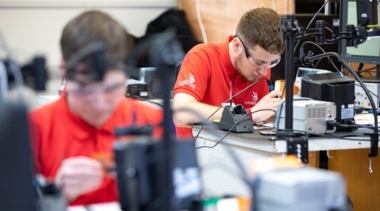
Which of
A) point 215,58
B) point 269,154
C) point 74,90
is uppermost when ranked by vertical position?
point 74,90

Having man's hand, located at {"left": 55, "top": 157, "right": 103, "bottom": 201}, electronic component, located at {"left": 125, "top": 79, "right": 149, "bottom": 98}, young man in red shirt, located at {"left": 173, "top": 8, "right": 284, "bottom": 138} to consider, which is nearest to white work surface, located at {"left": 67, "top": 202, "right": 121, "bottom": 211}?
man's hand, located at {"left": 55, "top": 157, "right": 103, "bottom": 201}

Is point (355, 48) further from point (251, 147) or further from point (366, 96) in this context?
point (251, 147)

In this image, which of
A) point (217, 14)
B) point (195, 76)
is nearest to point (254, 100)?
point (195, 76)

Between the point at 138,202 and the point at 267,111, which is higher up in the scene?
the point at 138,202

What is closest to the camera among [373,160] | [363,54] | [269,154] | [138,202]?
[138,202]

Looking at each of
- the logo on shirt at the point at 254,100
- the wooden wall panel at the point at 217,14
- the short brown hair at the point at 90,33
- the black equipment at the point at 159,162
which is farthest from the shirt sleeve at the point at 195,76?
the black equipment at the point at 159,162

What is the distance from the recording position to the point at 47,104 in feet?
5.16

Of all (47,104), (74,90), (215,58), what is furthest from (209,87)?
(74,90)

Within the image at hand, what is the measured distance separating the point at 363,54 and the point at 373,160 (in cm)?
60

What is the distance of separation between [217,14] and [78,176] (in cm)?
322

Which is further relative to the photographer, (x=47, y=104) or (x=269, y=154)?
(x=269, y=154)

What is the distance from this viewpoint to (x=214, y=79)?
2689 mm

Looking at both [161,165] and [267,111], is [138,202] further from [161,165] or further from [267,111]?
[267,111]

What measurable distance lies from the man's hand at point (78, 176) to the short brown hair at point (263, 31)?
1.46 meters
